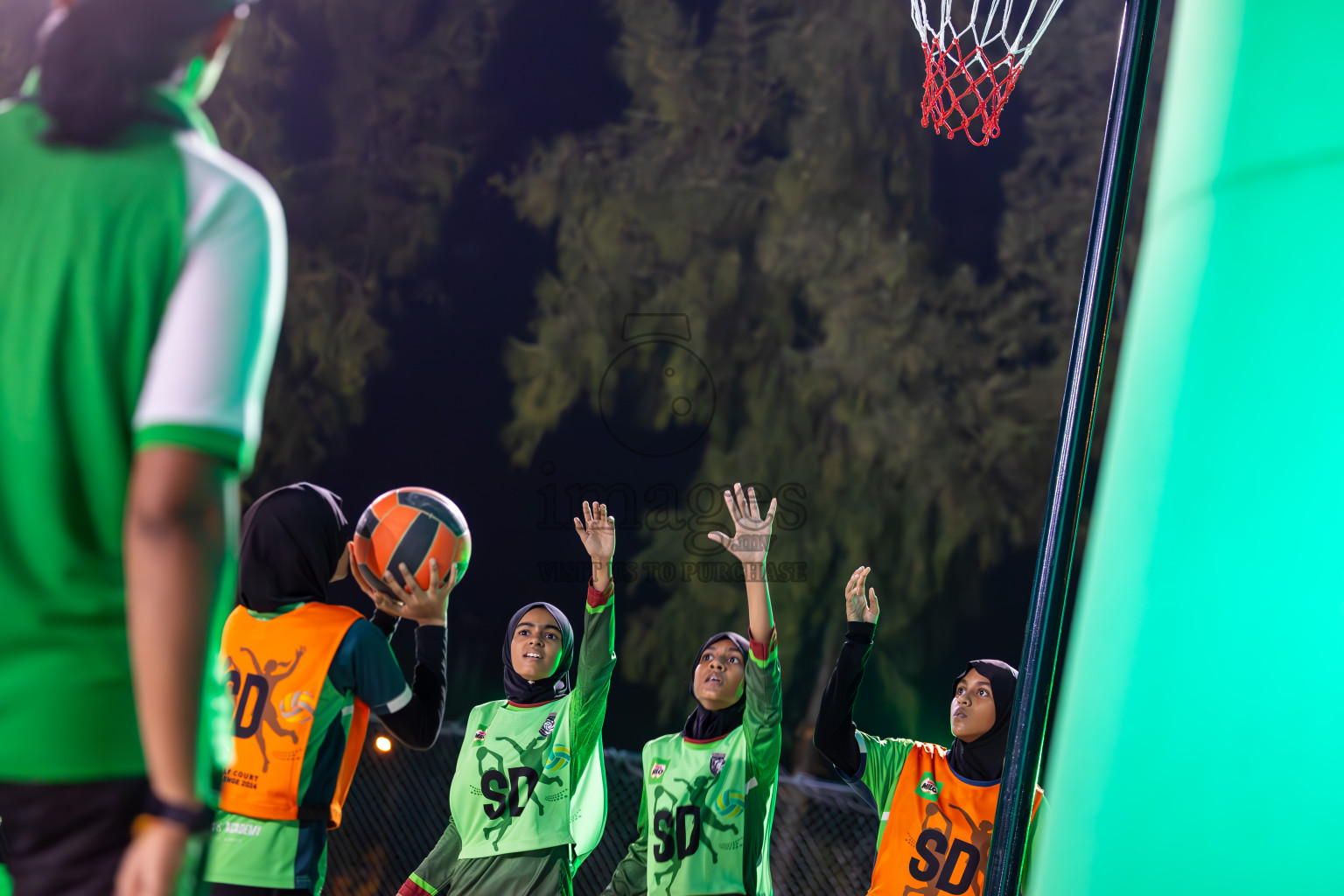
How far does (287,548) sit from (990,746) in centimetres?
190

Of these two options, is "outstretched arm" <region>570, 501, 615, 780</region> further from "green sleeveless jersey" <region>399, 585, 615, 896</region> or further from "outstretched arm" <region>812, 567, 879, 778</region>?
"outstretched arm" <region>812, 567, 879, 778</region>

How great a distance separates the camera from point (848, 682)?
2.99m

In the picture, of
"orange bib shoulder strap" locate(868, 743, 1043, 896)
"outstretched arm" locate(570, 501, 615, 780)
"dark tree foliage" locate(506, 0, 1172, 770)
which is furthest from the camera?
"dark tree foliage" locate(506, 0, 1172, 770)

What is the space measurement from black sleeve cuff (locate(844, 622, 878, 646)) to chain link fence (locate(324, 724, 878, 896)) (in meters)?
2.70

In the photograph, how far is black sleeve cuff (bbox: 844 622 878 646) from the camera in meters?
2.94

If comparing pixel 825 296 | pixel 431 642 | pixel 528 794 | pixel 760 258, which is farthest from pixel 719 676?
pixel 760 258

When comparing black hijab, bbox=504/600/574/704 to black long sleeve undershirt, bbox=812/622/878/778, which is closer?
black long sleeve undershirt, bbox=812/622/878/778

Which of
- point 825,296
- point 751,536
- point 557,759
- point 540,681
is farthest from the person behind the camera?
point 825,296

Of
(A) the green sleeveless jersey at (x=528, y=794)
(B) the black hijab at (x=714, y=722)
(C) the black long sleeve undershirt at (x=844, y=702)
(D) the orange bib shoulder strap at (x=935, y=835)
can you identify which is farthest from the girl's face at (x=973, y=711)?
(A) the green sleeveless jersey at (x=528, y=794)

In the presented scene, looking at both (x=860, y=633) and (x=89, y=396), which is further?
(x=860, y=633)

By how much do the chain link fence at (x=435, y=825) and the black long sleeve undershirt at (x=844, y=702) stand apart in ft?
8.16

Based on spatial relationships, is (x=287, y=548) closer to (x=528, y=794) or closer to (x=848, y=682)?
(x=528, y=794)

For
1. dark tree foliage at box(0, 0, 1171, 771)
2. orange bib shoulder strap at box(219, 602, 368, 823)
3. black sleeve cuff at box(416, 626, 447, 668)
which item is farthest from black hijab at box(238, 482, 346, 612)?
dark tree foliage at box(0, 0, 1171, 771)

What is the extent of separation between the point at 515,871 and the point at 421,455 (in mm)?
3327
